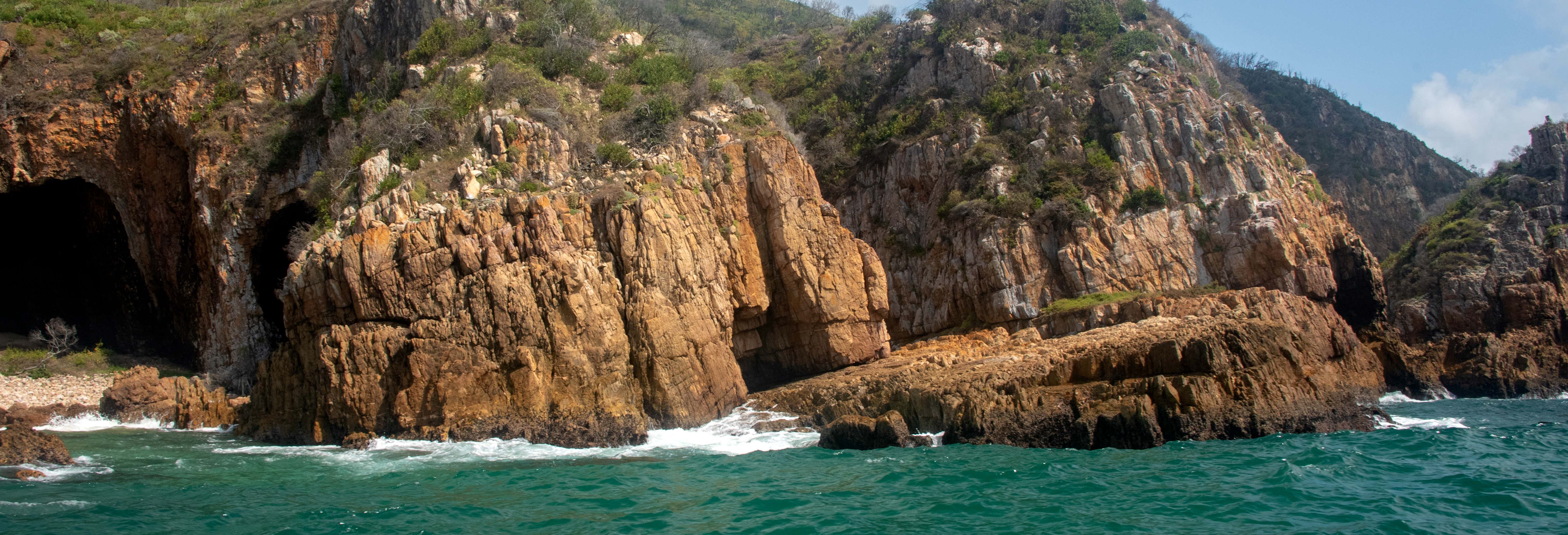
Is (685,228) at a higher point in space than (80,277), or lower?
lower

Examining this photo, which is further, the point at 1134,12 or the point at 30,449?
the point at 1134,12

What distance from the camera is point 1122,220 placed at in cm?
3145

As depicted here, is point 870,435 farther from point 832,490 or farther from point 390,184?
point 390,184

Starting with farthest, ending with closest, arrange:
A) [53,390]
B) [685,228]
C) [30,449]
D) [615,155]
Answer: [53,390]
[615,155]
[685,228]
[30,449]

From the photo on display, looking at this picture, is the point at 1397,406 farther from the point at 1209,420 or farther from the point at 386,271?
the point at 386,271

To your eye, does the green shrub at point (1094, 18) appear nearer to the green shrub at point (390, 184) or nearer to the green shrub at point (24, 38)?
the green shrub at point (390, 184)

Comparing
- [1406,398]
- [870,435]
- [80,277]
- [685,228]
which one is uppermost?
[80,277]

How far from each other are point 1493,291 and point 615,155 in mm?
31834

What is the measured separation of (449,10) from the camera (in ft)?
98.9

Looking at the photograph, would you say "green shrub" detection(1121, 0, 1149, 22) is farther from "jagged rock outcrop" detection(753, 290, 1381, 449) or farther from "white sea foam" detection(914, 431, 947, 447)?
"white sea foam" detection(914, 431, 947, 447)

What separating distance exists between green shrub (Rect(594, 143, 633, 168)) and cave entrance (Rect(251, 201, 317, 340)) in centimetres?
1104

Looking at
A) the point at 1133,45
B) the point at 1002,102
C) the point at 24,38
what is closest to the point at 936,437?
the point at 1002,102

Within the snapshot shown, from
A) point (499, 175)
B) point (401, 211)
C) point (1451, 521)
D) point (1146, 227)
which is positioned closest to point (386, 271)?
point (401, 211)

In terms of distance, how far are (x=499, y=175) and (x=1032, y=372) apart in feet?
48.2
